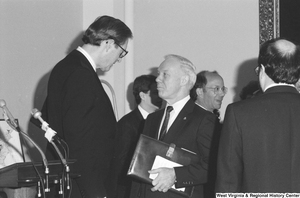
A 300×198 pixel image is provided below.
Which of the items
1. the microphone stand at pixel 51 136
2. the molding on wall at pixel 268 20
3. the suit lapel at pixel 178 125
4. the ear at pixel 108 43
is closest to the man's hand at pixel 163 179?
the suit lapel at pixel 178 125

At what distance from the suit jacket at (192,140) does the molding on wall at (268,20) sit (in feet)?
9.06

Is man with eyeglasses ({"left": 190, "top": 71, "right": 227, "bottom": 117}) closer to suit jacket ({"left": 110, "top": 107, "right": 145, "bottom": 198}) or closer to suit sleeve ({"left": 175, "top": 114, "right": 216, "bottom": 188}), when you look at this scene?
suit jacket ({"left": 110, "top": 107, "right": 145, "bottom": 198})

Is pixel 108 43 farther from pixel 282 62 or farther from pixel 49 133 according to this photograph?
pixel 282 62

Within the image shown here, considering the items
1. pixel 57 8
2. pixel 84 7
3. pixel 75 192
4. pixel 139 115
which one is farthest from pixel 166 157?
pixel 84 7

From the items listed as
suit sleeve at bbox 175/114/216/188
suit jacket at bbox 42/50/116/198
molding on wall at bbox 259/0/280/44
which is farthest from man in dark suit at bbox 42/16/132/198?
molding on wall at bbox 259/0/280/44

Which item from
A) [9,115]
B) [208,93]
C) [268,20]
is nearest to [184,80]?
[9,115]

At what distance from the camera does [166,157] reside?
12.6ft

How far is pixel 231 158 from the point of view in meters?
3.03

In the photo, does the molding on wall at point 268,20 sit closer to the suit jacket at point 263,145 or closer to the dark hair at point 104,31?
the dark hair at point 104,31

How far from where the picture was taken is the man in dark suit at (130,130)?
5.32 m

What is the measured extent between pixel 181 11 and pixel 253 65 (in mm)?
1245

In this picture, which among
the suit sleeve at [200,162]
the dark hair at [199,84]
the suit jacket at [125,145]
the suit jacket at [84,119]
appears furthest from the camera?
the dark hair at [199,84]

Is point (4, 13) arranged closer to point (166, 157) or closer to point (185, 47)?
point (185, 47)

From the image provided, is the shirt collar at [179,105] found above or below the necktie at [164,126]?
above
